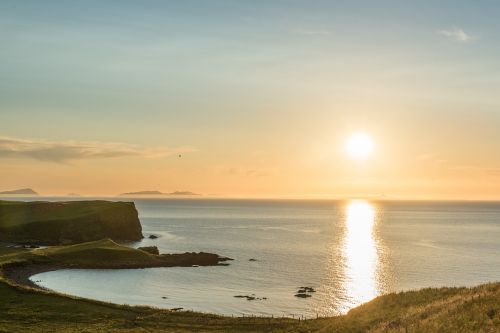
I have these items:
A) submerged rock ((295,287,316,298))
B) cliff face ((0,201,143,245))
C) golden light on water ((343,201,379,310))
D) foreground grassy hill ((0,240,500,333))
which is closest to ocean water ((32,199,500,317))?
golden light on water ((343,201,379,310))

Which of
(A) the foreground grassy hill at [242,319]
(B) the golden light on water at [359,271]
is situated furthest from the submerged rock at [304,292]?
(A) the foreground grassy hill at [242,319]

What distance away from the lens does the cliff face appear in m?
142

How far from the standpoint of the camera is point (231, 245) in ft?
508

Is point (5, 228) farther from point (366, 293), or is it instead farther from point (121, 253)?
point (366, 293)

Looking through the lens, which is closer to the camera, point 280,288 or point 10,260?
point 280,288

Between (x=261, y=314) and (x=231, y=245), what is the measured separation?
296 feet

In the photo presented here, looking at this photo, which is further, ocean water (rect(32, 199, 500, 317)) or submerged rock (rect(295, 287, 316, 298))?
submerged rock (rect(295, 287, 316, 298))

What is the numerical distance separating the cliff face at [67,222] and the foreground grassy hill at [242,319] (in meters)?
78.4

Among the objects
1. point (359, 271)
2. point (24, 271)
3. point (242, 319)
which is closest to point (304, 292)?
point (242, 319)

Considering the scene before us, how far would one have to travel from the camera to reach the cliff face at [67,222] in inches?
5581

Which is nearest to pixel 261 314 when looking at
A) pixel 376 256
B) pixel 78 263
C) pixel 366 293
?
pixel 366 293

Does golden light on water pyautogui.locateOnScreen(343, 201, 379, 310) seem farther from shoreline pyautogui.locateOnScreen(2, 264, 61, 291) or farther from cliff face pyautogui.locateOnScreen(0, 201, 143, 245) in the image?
cliff face pyautogui.locateOnScreen(0, 201, 143, 245)

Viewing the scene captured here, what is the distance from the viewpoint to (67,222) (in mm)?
146250

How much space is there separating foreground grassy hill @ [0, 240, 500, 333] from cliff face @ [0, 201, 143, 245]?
78398mm
